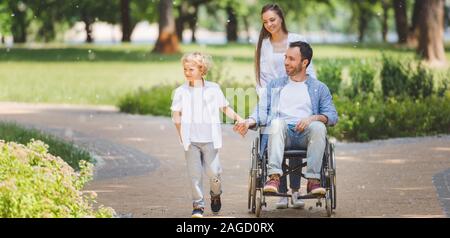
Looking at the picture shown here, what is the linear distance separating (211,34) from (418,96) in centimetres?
9741

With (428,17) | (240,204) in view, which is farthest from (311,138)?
(428,17)

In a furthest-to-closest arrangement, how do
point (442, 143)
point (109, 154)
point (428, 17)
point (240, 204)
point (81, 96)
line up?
point (428, 17) → point (81, 96) → point (442, 143) → point (109, 154) → point (240, 204)

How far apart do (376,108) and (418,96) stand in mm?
1876

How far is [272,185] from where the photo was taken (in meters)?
8.13

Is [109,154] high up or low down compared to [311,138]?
down

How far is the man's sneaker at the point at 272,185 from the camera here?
26.6ft

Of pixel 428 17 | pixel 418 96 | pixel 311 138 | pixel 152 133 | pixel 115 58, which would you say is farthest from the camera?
pixel 115 58

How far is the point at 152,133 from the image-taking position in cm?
1562

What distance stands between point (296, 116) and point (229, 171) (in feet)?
10.7

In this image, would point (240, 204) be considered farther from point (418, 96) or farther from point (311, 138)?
point (418, 96)

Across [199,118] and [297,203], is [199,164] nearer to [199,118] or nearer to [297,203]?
[199,118]

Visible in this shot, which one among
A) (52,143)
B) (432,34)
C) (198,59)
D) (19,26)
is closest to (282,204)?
(198,59)

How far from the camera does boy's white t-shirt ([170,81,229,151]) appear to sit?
8.01 m

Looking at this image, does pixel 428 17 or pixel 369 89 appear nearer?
pixel 369 89
